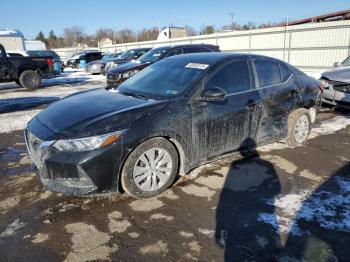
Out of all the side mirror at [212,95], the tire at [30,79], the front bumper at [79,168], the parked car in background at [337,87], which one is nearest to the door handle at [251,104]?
the side mirror at [212,95]

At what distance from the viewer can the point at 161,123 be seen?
3.66m

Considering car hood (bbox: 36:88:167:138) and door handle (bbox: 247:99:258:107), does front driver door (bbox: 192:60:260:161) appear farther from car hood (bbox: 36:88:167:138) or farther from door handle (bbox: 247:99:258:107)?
car hood (bbox: 36:88:167:138)

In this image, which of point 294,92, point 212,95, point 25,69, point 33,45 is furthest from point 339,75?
point 33,45

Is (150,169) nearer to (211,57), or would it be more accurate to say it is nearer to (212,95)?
(212,95)

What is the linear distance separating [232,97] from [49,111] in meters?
2.41

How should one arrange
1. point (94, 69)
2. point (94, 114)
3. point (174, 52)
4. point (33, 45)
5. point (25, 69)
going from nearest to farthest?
point (94, 114) → point (174, 52) → point (25, 69) → point (94, 69) → point (33, 45)

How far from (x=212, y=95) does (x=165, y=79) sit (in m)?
0.87

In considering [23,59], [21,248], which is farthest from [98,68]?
[21,248]

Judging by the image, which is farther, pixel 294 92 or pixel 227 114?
pixel 294 92

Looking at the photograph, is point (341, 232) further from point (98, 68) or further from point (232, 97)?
point (98, 68)

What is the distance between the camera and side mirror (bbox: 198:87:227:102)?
3956 mm

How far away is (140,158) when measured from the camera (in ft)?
11.8

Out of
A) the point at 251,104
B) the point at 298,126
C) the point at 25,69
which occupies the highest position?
the point at 25,69

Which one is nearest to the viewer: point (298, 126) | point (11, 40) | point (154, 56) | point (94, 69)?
point (298, 126)
